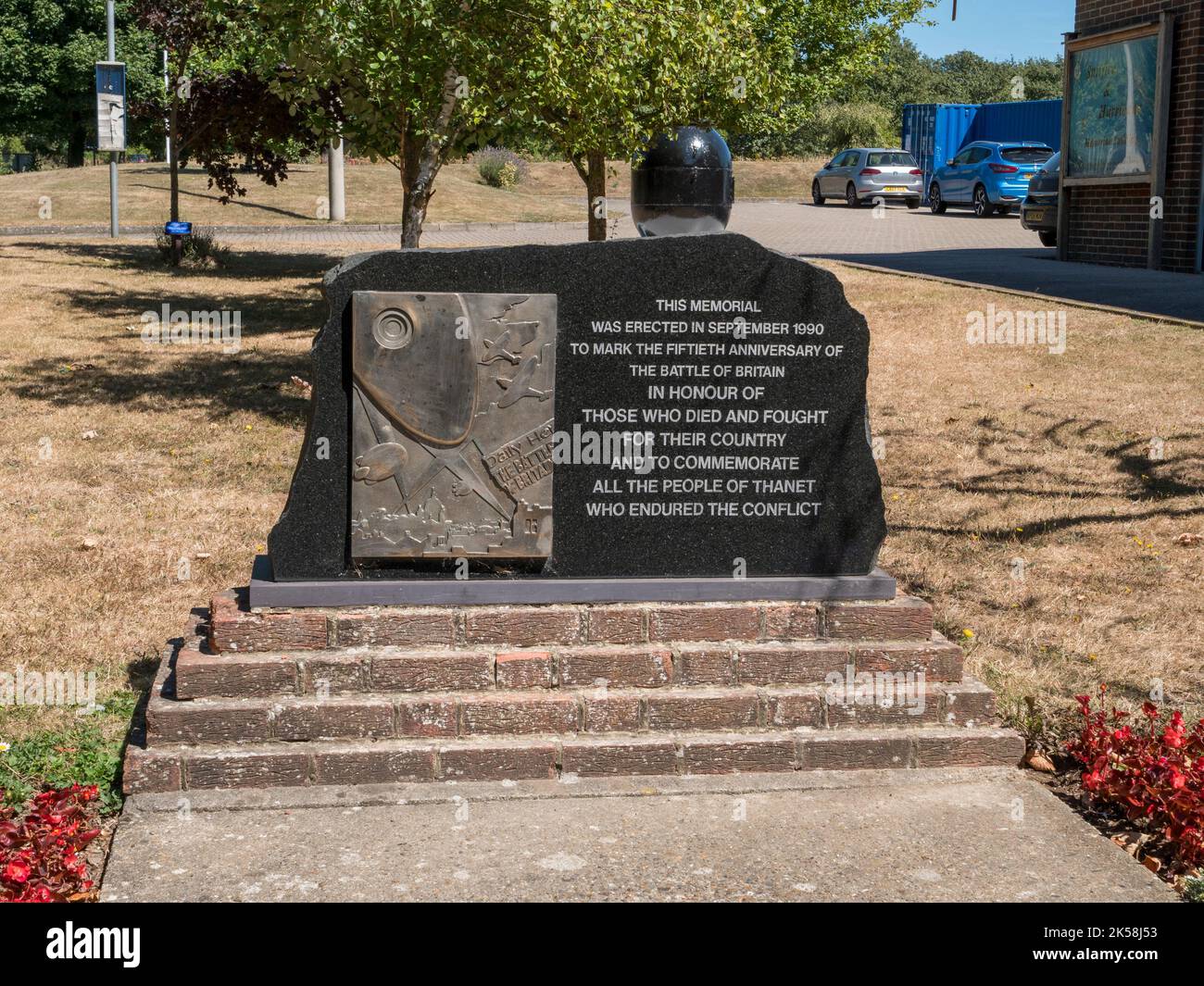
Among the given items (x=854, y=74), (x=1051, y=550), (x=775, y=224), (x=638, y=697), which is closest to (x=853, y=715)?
(x=638, y=697)

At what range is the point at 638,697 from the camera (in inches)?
196

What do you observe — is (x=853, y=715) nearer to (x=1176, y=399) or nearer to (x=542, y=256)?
(x=542, y=256)

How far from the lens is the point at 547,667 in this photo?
5004mm

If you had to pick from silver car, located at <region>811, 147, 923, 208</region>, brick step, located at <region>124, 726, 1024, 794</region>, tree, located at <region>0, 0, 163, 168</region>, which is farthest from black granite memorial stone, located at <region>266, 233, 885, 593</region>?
tree, located at <region>0, 0, 163, 168</region>

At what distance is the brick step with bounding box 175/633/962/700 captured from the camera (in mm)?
4863

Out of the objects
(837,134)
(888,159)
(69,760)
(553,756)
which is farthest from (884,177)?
(69,760)

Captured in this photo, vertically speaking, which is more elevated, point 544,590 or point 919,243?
point 919,243

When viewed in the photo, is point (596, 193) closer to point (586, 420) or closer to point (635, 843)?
point (586, 420)

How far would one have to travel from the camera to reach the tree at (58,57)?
50.4 m

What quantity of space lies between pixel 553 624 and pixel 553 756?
48cm

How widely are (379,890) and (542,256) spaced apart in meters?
2.25

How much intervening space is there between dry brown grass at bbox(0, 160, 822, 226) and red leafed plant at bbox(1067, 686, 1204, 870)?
2404 cm

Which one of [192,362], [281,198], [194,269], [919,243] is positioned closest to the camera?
[192,362]

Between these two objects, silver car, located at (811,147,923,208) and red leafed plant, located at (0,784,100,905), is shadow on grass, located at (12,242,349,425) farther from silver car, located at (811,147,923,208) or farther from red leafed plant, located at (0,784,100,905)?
silver car, located at (811,147,923,208)
